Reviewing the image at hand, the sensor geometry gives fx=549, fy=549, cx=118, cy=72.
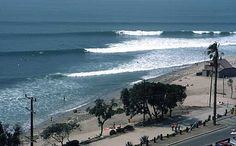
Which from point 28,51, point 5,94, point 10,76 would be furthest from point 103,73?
point 28,51

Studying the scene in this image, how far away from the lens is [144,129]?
4847 cm

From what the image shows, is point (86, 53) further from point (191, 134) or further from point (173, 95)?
point (191, 134)

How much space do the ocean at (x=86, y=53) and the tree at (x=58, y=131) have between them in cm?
941

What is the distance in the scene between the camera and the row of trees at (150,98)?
50.7 metres

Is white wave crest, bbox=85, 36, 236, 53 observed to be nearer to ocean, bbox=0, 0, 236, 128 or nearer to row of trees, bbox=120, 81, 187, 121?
ocean, bbox=0, 0, 236, 128

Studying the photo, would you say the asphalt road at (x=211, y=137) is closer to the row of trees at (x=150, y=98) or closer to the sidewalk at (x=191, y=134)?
the sidewalk at (x=191, y=134)

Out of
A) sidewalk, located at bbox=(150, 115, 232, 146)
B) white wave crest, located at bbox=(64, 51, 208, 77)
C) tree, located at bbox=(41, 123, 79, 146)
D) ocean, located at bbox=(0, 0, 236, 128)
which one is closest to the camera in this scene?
sidewalk, located at bbox=(150, 115, 232, 146)

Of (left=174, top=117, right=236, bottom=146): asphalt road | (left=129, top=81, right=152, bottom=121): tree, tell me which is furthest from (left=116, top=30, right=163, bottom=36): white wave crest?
(left=174, top=117, right=236, bottom=146): asphalt road

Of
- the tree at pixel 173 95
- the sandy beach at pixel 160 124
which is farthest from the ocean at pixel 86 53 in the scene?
the tree at pixel 173 95

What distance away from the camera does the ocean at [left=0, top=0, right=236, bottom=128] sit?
67.3 m

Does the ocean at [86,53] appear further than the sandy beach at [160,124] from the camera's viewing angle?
Yes

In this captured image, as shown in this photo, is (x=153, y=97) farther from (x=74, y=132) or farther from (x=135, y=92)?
(x=74, y=132)

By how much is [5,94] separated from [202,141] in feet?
107

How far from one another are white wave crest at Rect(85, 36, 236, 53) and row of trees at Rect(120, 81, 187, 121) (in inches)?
2162
